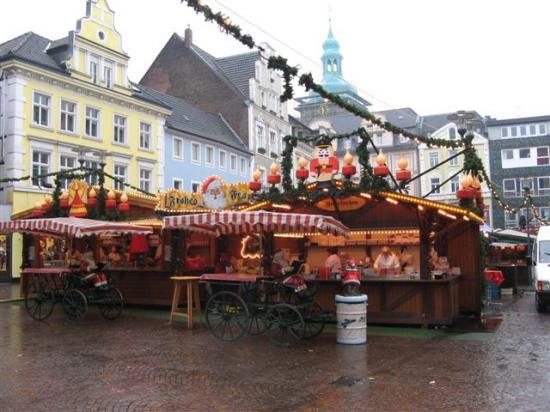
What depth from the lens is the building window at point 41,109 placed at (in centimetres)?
2705

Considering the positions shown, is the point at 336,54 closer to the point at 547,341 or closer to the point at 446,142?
the point at 446,142

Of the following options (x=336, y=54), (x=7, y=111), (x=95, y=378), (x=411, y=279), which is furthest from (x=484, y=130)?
(x=95, y=378)

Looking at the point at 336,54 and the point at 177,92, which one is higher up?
the point at 336,54

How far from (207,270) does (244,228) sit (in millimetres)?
4429

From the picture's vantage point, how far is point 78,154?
A: 94.7 ft

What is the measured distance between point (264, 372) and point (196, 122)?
31.8 m

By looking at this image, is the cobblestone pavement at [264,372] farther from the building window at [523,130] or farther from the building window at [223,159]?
the building window at [523,130]

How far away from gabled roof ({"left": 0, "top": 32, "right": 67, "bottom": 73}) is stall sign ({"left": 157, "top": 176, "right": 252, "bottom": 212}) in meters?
12.5

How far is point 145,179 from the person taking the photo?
33.1 metres

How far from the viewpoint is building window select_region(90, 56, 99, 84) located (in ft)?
99.9

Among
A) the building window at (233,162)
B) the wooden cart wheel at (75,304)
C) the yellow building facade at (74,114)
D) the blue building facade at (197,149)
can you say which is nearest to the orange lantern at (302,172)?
the wooden cart wheel at (75,304)

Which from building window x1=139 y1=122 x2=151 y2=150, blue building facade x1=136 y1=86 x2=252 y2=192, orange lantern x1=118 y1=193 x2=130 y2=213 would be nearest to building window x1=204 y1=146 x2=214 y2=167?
blue building facade x1=136 y1=86 x2=252 y2=192

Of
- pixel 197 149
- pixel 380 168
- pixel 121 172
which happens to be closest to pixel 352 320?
pixel 380 168

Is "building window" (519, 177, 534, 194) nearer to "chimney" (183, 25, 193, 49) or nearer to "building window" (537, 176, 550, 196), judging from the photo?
"building window" (537, 176, 550, 196)
